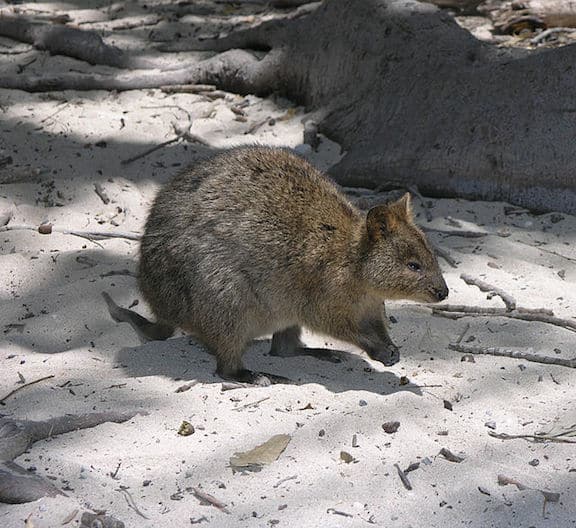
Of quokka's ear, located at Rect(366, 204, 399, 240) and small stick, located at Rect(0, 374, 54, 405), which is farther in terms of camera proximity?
quokka's ear, located at Rect(366, 204, 399, 240)

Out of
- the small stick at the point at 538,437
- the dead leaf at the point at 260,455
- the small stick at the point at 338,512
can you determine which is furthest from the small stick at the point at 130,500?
the small stick at the point at 538,437

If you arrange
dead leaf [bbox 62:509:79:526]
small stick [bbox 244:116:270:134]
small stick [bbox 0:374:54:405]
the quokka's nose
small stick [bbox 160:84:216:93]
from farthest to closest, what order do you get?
small stick [bbox 160:84:216:93] → small stick [bbox 244:116:270:134] → the quokka's nose → small stick [bbox 0:374:54:405] → dead leaf [bbox 62:509:79:526]

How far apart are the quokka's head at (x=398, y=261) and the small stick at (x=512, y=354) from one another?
304 mm

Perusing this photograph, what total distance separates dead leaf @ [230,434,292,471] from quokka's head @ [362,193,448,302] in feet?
3.48

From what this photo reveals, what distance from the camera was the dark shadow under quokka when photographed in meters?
4.68

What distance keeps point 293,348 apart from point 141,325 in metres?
0.77

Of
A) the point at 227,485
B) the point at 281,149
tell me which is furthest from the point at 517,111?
the point at 227,485

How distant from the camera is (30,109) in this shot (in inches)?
296

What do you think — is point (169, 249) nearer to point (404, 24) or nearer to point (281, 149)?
point (281, 149)

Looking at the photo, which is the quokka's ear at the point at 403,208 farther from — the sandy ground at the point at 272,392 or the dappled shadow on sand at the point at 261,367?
the dappled shadow on sand at the point at 261,367

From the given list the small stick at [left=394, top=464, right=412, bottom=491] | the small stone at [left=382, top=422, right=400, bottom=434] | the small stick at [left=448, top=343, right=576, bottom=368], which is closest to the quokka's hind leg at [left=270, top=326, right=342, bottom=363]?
the small stick at [left=448, top=343, right=576, bottom=368]

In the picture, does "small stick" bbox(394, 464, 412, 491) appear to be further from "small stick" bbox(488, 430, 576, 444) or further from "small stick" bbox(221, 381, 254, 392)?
"small stick" bbox(221, 381, 254, 392)

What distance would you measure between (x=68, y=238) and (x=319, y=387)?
2128 mm

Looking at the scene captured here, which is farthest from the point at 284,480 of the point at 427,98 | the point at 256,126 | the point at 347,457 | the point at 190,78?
the point at 190,78
